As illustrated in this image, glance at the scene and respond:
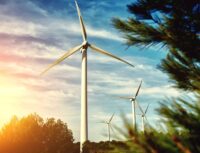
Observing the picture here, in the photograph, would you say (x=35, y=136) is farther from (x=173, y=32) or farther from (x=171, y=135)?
(x=171, y=135)

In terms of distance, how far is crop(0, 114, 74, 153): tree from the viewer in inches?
3036

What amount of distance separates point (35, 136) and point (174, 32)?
80054 mm

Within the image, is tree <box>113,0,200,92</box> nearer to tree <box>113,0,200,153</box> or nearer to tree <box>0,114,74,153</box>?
tree <box>113,0,200,153</box>

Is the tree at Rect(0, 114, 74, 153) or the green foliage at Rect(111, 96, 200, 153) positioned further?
the tree at Rect(0, 114, 74, 153)

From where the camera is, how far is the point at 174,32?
6.23 m

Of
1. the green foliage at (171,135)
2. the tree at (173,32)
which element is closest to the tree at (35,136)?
the tree at (173,32)

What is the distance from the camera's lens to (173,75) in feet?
20.9

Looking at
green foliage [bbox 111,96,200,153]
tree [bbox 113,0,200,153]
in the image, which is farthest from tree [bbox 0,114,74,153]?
green foliage [bbox 111,96,200,153]

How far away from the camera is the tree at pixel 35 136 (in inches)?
3036

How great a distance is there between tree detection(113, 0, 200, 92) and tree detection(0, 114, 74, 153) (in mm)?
72987

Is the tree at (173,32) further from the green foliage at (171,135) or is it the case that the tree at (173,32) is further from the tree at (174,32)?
the green foliage at (171,135)

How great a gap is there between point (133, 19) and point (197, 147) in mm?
4588

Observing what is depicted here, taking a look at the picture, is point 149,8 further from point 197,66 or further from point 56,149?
point 56,149

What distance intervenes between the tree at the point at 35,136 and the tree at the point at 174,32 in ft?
239
